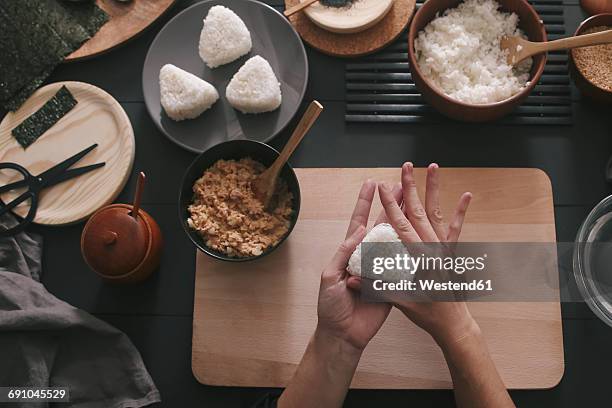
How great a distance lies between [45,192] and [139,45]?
42 centimetres

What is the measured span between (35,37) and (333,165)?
0.78 meters

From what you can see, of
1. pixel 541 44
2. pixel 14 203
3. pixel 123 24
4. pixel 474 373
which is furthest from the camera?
pixel 123 24

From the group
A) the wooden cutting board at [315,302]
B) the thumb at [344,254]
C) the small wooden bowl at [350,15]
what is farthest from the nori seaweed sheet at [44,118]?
the thumb at [344,254]

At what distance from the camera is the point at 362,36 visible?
1.39 metres

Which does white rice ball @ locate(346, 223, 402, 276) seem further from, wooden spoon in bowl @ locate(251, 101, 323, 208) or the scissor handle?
the scissor handle

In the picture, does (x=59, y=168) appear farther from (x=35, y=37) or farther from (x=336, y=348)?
(x=336, y=348)

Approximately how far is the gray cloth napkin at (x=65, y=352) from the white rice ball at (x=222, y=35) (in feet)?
2.12

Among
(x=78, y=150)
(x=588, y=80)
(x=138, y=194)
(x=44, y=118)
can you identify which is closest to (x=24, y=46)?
(x=44, y=118)

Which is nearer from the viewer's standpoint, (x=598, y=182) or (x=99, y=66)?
(x=598, y=182)

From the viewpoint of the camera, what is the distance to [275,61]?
1.36 m

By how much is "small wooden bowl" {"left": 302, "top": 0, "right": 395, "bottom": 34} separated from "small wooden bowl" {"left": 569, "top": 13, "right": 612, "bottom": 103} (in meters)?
0.43

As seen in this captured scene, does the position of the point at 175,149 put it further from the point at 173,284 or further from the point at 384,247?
the point at 384,247

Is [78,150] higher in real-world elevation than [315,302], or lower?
higher

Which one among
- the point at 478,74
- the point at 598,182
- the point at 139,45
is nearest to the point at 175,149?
the point at 139,45
